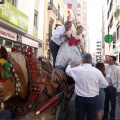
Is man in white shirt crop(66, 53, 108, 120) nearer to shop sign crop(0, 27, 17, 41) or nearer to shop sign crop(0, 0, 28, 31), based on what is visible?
shop sign crop(0, 0, 28, 31)

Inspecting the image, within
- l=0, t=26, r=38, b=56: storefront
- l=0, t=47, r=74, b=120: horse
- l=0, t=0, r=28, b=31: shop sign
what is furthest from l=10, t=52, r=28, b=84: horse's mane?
l=0, t=0, r=28, b=31: shop sign

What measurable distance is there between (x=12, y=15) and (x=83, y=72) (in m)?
11.7

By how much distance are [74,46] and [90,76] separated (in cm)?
136

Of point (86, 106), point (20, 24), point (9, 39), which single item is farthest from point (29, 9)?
point (86, 106)

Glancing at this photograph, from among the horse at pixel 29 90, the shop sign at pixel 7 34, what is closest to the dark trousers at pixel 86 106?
the horse at pixel 29 90

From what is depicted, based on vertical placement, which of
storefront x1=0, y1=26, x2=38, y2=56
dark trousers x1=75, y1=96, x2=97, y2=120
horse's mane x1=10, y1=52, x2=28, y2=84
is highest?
storefront x1=0, y1=26, x2=38, y2=56

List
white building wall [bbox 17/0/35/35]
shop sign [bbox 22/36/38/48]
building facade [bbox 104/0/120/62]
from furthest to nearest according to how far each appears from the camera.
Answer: building facade [bbox 104/0/120/62], shop sign [bbox 22/36/38/48], white building wall [bbox 17/0/35/35]

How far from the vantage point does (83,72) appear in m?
4.00

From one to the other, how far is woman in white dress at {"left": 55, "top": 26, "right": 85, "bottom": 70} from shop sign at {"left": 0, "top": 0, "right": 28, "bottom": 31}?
8927 millimetres

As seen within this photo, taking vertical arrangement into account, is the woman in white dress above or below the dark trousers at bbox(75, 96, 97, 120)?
above

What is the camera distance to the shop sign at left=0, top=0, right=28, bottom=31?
1338 centimetres

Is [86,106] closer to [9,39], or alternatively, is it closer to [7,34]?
[7,34]

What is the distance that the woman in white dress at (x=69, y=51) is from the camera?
4918mm

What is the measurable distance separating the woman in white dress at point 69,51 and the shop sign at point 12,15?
893cm
